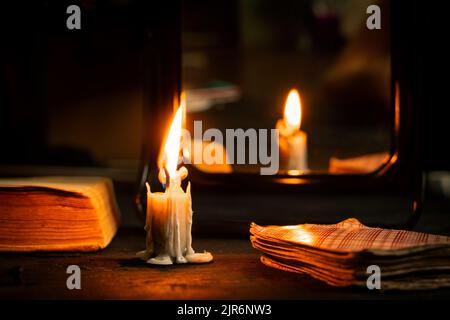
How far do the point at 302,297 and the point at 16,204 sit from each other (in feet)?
1.52

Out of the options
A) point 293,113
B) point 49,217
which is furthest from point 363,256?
point 293,113

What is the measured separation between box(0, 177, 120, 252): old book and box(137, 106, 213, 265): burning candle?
0.12 m

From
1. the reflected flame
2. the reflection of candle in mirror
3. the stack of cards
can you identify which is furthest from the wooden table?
the reflection of candle in mirror

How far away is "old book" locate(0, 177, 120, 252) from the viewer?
3.34 ft

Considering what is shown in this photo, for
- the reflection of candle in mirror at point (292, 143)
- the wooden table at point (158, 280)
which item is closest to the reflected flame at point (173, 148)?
the wooden table at point (158, 280)

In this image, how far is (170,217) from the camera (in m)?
0.94

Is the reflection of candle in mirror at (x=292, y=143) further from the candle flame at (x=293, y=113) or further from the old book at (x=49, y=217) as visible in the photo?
the old book at (x=49, y=217)

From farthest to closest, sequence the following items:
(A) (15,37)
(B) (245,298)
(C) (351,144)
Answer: (C) (351,144) < (A) (15,37) < (B) (245,298)

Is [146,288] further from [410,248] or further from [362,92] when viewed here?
[362,92]

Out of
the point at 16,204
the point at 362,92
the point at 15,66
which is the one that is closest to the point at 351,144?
the point at 362,92

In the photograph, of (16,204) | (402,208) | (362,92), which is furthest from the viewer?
(362,92)

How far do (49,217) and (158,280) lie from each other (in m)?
0.24

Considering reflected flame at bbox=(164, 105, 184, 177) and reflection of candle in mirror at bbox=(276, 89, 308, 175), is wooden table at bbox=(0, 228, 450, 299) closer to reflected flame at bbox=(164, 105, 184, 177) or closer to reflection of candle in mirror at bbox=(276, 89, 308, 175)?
reflected flame at bbox=(164, 105, 184, 177)

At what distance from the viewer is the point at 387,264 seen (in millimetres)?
817
